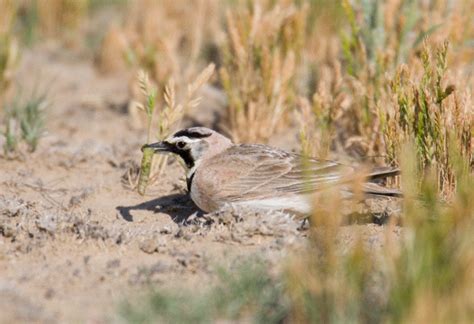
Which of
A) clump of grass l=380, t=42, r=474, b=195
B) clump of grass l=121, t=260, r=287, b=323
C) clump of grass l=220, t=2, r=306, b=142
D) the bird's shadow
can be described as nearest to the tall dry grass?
clump of grass l=220, t=2, r=306, b=142

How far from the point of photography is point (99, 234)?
203 inches

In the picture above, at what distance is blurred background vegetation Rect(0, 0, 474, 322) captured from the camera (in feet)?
11.8

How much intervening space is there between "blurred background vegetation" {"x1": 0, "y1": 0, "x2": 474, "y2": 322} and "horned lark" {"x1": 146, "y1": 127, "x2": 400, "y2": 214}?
0.26 meters

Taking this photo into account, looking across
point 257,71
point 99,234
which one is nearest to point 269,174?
point 99,234

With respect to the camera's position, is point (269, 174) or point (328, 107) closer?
point (269, 174)

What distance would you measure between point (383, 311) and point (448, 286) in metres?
0.33

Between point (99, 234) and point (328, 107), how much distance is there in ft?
8.06

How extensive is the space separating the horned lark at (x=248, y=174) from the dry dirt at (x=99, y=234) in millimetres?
275

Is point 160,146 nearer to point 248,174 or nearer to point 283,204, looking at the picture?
point 248,174

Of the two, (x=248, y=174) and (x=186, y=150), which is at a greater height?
(x=186, y=150)

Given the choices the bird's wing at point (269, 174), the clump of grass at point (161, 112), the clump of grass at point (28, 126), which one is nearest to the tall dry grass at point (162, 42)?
the clump of grass at point (28, 126)

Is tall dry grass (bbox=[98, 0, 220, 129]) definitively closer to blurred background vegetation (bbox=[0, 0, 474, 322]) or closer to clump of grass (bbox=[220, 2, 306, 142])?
blurred background vegetation (bbox=[0, 0, 474, 322])

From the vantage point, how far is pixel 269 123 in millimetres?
7559

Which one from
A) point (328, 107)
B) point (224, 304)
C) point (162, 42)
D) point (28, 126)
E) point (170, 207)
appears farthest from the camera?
point (162, 42)
